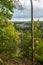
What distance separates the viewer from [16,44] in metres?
12.5

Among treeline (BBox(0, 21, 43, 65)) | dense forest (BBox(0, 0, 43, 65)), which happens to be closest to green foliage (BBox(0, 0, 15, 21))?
dense forest (BBox(0, 0, 43, 65))

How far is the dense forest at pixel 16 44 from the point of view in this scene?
29.1 feet

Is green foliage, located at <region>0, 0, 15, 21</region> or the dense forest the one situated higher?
green foliage, located at <region>0, 0, 15, 21</region>

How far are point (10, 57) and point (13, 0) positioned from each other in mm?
3368

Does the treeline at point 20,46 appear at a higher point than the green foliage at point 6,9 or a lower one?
lower

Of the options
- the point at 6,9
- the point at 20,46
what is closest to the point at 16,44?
the point at 20,46

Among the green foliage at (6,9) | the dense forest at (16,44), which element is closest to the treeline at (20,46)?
the dense forest at (16,44)

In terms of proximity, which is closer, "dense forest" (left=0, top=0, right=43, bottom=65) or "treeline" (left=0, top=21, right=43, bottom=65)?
"dense forest" (left=0, top=0, right=43, bottom=65)

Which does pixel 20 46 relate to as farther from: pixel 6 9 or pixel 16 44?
pixel 6 9

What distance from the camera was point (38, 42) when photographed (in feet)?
36.6

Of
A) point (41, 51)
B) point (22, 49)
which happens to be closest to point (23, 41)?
point (22, 49)

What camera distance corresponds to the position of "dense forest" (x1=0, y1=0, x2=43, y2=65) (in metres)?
8.86

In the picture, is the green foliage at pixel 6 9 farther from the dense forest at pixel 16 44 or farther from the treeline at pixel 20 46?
the treeline at pixel 20 46

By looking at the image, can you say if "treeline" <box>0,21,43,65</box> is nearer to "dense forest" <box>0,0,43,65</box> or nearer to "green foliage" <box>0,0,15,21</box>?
"dense forest" <box>0,0,43,65</box>
